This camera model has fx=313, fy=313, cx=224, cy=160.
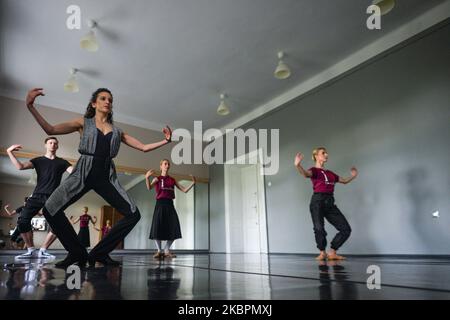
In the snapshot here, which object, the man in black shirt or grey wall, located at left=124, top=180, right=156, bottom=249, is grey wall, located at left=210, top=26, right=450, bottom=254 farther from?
the man in black shirt

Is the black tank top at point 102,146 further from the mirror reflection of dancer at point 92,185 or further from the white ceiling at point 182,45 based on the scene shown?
the white ceiling at point 182,45

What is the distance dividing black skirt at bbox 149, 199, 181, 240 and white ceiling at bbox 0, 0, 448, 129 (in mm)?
2413

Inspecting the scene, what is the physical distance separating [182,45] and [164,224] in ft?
8.76

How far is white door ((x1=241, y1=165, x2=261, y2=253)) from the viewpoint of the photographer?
707 centimetres

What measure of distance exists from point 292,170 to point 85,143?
14.0 feet

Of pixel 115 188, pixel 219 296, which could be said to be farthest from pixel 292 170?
→ pixel 219 296

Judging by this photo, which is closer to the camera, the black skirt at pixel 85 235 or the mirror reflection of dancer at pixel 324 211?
the mirror reflection of dancer at pixel 324 211

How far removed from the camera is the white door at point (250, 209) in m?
7.07

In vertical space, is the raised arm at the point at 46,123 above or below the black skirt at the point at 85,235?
above

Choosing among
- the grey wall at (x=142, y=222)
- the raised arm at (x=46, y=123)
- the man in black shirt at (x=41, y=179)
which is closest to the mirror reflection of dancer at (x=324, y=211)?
the raised arm at (x=46, y=123)

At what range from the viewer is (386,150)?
425 cm

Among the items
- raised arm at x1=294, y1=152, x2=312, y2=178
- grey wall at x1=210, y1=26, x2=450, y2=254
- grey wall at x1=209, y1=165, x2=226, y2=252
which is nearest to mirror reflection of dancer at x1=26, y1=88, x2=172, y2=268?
raised arm at x1=294, y1=152, x2=312, y2=178
